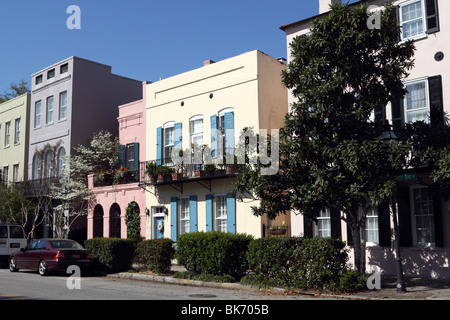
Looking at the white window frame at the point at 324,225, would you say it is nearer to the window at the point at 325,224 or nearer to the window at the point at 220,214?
the window at the point at 325,224

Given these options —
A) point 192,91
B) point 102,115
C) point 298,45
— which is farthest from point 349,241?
point 102,115

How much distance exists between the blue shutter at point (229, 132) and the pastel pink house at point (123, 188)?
5.45 metres

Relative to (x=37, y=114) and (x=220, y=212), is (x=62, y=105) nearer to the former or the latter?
(x=37, y=114)

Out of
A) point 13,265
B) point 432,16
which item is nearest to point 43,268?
point 13,265

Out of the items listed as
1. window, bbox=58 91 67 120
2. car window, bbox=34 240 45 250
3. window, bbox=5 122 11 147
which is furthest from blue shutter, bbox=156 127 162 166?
window, bbox=5 122 11 147

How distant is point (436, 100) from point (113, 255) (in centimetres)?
1220

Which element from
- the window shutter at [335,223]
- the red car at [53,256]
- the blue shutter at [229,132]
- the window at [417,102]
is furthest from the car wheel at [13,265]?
the window at [417,102]

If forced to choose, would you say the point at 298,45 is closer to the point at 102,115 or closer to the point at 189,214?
the point at 189,214

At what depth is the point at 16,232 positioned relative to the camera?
2162cm

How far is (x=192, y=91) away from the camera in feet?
71.8

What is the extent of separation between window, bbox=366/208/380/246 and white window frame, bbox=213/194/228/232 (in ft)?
19.6

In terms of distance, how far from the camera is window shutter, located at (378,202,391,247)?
50.6 feet

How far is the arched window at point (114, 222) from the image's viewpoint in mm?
24608
